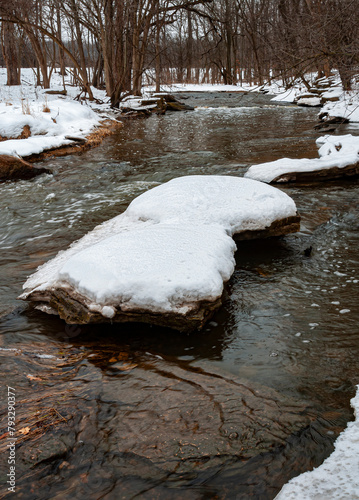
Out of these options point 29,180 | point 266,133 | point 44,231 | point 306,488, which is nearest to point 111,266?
point 306,488

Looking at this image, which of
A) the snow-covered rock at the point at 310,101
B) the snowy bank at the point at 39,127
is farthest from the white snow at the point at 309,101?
the snowy bank at the point at 39,127

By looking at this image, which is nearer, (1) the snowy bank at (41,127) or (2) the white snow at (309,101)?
(1) the snowy bank at (41,127)

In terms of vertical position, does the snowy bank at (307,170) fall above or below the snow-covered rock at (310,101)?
below

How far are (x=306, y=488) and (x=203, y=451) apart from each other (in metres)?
0.52

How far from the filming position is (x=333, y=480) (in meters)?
1.75

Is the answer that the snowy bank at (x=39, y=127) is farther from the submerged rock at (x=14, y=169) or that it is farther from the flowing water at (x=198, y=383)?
the flowing water at (x=198, y=383)

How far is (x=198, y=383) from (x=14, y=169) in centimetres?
711

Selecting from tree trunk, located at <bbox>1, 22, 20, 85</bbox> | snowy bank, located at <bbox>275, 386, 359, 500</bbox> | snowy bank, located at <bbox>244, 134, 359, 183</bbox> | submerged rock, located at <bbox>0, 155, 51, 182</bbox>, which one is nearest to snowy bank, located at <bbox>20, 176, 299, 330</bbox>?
snowy bank, located at <bbox>275, 386, 359, 500</bbox>

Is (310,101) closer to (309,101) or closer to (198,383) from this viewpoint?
(309,101)

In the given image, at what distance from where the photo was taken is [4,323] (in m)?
3.22

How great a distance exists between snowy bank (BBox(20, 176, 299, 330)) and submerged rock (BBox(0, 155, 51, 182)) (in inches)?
181

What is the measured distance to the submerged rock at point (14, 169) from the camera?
25.8 ft

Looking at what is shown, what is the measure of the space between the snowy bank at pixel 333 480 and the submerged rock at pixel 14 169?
7900 mm

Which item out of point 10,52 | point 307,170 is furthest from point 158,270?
point 10,52
